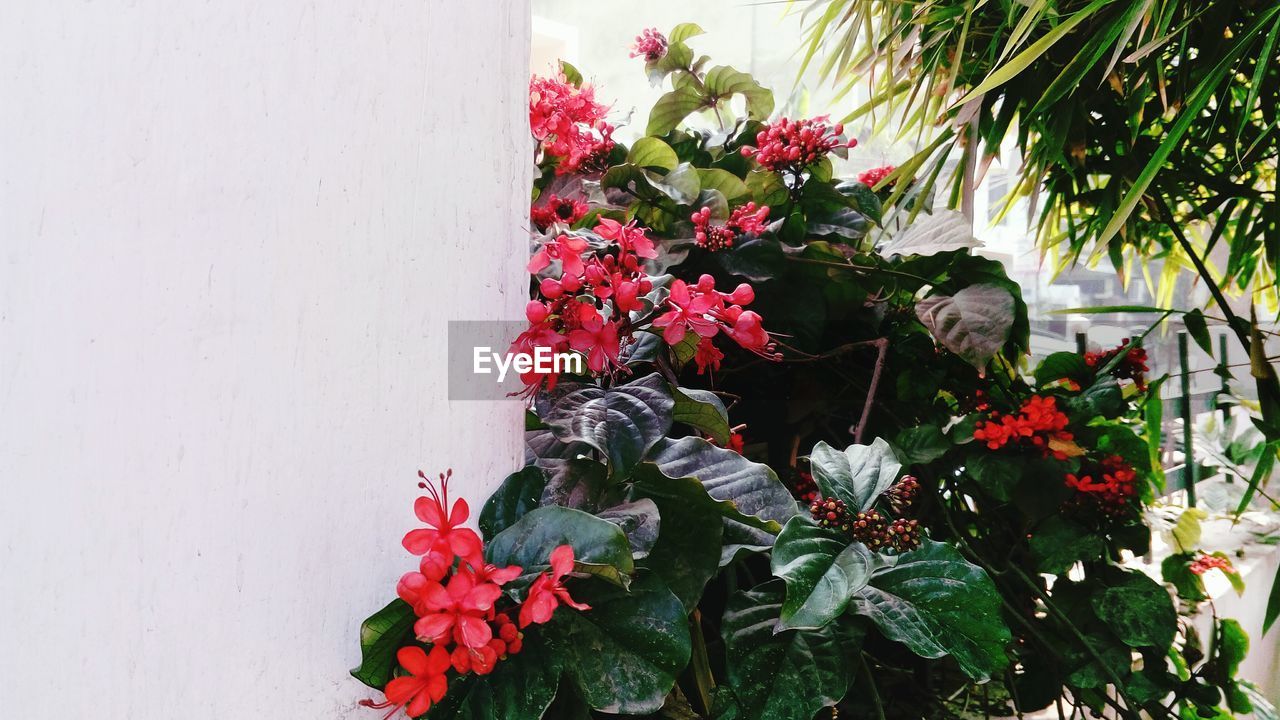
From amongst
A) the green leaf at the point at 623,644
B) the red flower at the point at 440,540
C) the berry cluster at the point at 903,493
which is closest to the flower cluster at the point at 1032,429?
the berry cluster at the point at 903,493

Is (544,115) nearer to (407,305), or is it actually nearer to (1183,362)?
(407,305)

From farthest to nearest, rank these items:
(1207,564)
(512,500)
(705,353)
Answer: (1207,564)
(705,353)
(512,500)

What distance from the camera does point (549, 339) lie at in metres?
0.57

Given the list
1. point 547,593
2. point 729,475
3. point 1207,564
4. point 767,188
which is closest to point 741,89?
point 767,188

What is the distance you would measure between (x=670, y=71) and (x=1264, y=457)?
1.11 meters

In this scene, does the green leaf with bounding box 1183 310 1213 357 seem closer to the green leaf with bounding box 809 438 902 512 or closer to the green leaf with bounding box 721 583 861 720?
the green leaf with bounding box 809 438 902 512

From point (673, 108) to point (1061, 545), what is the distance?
33.1 inches

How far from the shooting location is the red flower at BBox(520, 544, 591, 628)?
1.45 feet

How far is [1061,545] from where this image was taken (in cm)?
104

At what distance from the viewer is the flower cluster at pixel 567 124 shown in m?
0.96

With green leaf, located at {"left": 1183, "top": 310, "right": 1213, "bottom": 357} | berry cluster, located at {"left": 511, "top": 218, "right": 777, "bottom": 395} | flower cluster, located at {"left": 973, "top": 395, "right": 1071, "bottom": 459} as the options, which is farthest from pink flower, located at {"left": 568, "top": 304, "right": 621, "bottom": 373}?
green leaf, located at {"left": 1183, "top": 310, "right": 1213, "bottom": 357}

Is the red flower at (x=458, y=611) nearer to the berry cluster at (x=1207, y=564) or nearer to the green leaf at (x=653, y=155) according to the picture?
the green leaf at (x=653, y=155)

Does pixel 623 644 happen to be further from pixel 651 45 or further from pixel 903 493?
pixel 651 45

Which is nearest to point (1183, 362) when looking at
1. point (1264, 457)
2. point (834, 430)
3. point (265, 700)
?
point (1264, 457)
